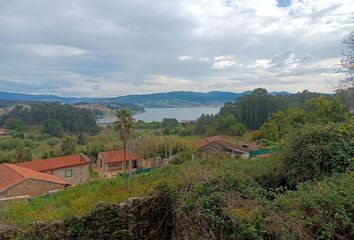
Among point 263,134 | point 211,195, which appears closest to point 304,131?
point 211,195

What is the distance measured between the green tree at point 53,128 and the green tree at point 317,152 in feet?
198

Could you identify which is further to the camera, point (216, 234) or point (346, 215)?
point (216, 234)

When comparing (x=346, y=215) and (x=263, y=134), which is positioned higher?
(x=346, y=215)

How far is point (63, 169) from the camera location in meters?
28.5

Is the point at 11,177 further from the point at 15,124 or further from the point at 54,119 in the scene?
the point at 15,124

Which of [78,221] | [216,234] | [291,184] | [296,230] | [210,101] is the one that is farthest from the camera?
[210,101]

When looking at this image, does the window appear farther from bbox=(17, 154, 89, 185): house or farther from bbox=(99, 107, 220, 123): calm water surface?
bbox=(99, 107, 220, 123): calm water surface

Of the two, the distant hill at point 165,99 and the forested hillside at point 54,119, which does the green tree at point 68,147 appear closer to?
the forested hillside at point 54,119

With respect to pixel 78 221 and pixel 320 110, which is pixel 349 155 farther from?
pixel 320 110

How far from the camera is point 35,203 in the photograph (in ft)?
21.7

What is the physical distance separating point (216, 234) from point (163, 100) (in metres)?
145

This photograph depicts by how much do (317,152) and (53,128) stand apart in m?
62.8

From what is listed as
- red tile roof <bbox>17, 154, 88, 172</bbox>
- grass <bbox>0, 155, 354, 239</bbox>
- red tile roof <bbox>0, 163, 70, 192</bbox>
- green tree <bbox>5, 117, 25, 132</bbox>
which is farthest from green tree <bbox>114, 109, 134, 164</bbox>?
green tree <bbox>5, 117, 25, 132</bbox>

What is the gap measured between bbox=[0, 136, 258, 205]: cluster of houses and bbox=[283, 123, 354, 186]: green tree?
6440 millimetres
